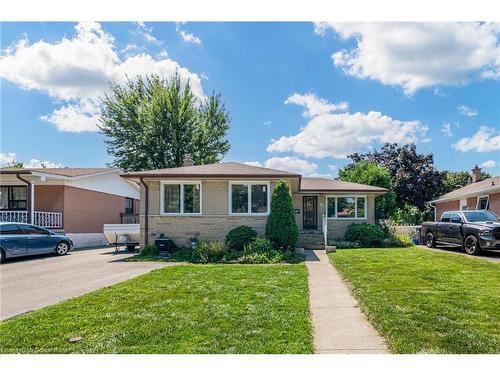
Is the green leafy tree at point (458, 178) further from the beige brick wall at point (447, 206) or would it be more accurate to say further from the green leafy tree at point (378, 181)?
the green leafy tree at point (378, 181)

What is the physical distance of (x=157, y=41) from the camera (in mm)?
7398

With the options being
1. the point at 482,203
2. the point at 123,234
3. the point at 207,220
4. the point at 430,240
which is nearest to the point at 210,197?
the point at 207,220

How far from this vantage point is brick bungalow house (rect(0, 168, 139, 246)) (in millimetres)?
17453

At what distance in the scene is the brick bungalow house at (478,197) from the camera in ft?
59.5

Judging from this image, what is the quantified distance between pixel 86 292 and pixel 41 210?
14405mm

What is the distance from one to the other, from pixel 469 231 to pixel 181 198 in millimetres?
11483

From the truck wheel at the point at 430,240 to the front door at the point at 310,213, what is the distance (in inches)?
236

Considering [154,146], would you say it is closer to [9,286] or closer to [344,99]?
[344,99]

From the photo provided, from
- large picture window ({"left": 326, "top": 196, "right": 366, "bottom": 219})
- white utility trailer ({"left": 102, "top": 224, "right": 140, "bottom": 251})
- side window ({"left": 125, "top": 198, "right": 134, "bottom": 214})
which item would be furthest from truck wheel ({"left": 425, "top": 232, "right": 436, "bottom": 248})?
side window ({"left": 125, "top": 198, "right": 134, "bottom": 214})

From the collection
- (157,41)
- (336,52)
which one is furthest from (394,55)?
(157,41)

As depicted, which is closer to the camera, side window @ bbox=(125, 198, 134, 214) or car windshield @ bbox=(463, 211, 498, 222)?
car windshield @ bbox=(463, 211, 498, 222)

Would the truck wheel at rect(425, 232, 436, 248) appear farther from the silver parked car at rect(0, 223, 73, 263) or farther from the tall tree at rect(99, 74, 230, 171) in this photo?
the tall tree at rect(99, 74, 230, 171)

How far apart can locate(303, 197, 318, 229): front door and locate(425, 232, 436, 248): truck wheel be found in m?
6.00

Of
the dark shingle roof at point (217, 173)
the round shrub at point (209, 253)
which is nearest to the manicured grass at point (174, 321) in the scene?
the round shrub at point (209, 253)
